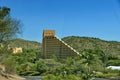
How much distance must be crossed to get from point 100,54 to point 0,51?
325 feet

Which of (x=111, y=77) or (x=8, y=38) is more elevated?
(x=8, y=38)

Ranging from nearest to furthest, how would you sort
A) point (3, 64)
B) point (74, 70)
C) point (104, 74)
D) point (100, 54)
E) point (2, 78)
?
point (2, 78) → point (3, 64) → point (74, 70) → point (104, 74) → point (100, 54)

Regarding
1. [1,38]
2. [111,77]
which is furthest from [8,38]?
[111,77]

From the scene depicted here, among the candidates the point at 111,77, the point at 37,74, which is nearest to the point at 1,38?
the point at 111,77

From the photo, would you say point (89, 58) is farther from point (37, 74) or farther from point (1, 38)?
point (1, 38)

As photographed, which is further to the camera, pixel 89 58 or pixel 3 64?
pixel 89 58

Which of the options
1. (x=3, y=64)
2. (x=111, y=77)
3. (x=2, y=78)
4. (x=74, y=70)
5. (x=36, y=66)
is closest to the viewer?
(x=2, y=78)

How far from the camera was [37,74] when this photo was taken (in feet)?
423

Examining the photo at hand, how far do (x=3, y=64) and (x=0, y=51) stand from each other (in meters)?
10.5

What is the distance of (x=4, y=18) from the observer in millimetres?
68375

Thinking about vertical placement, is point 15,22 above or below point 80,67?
above

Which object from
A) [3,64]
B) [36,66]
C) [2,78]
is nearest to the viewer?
[2,78]

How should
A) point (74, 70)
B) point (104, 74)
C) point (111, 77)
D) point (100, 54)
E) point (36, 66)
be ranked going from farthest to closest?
point (100, 54) → point (36, 66) → point (104, 74) → point (111, 77) → point (74, 70)

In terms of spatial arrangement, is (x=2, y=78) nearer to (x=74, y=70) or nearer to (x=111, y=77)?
(x=74, y=70)
